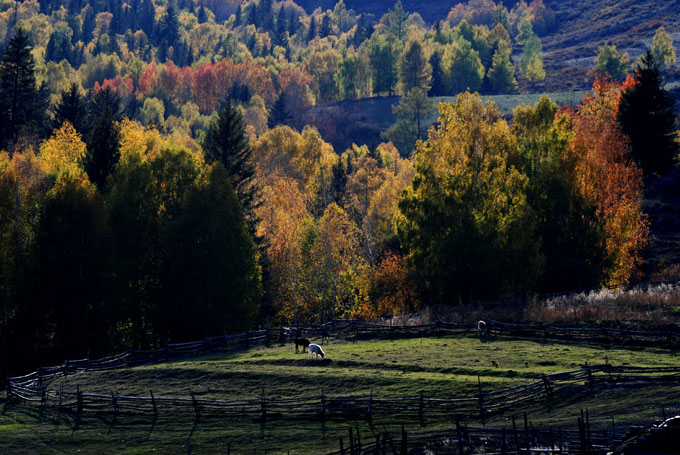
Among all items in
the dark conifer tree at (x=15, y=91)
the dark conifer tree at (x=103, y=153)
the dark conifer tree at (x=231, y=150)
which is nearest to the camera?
the dark conifer tree at (x=103, y=153)

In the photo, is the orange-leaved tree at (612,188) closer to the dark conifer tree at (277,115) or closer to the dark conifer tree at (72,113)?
the dark conifer tree at (72,113)

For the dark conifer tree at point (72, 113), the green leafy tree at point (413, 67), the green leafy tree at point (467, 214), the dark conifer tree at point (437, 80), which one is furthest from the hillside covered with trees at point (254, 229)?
the dark conifer tree at point (437, 80)

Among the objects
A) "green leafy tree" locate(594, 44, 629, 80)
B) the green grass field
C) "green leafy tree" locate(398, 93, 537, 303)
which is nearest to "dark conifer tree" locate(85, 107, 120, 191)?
"green leafy tree" locate(398, 93, 537, 303)

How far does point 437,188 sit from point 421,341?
15632 mm

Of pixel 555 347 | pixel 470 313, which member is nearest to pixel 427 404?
pixel 555 347

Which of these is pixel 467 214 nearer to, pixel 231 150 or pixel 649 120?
pixel 649 120

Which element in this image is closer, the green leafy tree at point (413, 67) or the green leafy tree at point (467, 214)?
the green leafy tree at point (467, 214)

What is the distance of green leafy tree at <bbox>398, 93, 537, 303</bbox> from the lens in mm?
61656

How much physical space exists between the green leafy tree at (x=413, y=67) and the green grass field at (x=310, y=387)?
141456mm

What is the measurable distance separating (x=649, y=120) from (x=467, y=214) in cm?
2697

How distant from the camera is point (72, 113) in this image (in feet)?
331

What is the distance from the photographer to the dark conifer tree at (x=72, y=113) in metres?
100

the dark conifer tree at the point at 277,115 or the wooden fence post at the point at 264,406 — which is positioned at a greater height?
the dark conifer tree at the point at 277,115

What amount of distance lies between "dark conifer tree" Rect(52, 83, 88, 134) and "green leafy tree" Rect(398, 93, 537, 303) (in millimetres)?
51344
